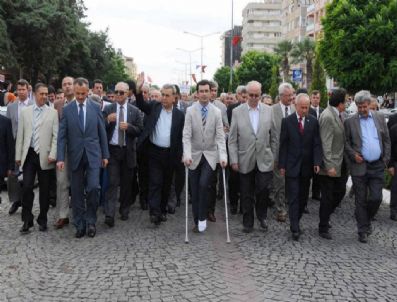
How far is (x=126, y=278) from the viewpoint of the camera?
5.76 meters

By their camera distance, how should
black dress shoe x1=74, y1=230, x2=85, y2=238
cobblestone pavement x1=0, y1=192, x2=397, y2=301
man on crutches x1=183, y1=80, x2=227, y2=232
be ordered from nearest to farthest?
1. cobblestone pavement x1=0, y1=192, x2=397, y2=301
2. black dress shoe x1=74, y1=230, x2=85, y2=238
3. man on crutches x1=183, y1=80, x2=227, y2=232

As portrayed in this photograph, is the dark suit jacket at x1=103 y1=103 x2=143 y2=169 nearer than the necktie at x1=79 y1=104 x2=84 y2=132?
No

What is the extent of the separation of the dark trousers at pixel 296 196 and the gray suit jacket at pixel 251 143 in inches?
17.1

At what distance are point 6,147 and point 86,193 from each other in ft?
4.47

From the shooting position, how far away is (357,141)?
7.79 metres

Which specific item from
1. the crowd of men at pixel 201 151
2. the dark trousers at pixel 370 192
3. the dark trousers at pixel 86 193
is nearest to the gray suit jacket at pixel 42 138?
the crowd of men at pixel 201 151

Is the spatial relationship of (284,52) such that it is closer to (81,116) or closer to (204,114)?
(204,114)

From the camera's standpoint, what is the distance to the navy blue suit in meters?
7.64

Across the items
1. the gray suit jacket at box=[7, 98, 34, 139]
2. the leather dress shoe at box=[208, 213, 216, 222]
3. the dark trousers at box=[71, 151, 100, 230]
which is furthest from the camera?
the gray suit jacket at box=[7, 98, 34, 139]

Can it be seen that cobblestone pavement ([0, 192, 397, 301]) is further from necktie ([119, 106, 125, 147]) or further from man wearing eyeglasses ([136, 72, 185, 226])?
necktie ([119, 106, 125, 147])

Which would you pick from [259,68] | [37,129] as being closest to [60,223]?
[37,129]

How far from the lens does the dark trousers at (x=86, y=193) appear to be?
7664mm

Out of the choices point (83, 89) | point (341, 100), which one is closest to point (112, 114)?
point (83, 89)

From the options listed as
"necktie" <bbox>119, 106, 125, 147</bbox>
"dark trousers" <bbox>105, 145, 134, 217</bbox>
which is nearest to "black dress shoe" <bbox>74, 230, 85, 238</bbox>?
"dark trousers" <bbox>105, 145, 134, 217</bbox>
